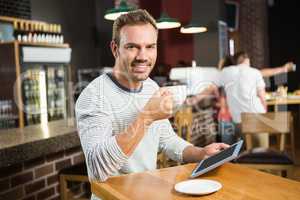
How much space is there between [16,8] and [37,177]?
3808 millimetres

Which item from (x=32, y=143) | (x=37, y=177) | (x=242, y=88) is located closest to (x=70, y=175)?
(x=37, y=177)

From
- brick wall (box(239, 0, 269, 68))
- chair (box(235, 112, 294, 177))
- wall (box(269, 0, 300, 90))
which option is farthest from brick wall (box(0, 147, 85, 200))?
wall (box(269, 0, 300, 90))

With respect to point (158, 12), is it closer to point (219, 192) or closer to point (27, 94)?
point (27, 94)

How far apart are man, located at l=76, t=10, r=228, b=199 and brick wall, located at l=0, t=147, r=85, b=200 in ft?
2.86

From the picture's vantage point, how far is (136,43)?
1482mm

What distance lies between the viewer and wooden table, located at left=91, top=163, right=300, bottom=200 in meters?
1.18

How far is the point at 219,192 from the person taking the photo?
1209 millimetres

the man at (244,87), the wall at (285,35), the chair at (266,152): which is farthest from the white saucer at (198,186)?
the wall at (285,35)

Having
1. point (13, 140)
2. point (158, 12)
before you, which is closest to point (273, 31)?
point (158, 12)

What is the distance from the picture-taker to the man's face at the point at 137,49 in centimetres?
148

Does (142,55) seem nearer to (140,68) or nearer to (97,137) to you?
(140,68)

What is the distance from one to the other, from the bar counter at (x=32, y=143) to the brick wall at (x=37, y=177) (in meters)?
0.17

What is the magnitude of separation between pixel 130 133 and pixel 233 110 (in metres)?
3.51

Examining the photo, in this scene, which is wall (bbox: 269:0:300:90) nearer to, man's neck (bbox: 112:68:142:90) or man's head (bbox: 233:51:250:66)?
man's head (bbox: 233:51:250:66)
